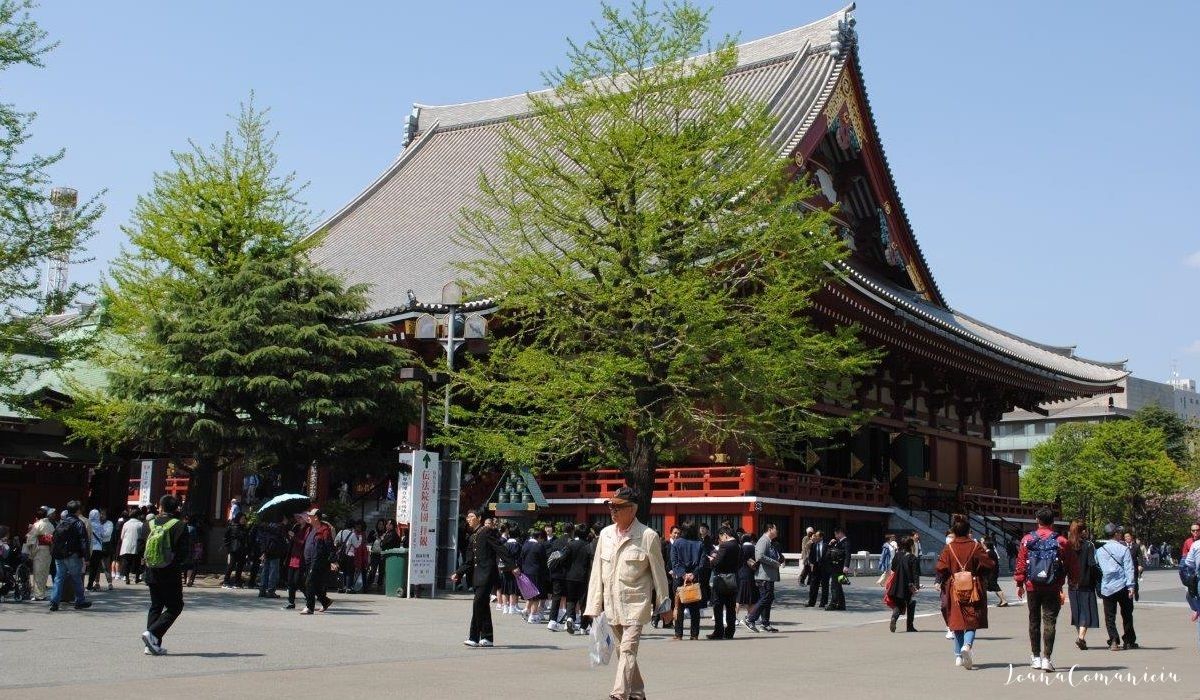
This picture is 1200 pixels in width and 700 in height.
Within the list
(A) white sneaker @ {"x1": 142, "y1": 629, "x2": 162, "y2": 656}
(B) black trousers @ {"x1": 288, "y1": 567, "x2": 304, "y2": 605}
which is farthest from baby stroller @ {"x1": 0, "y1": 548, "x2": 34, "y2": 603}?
(A) white sneaker @ {"x1": 142, "y1": 629, "x2": 162, "y2": 656}

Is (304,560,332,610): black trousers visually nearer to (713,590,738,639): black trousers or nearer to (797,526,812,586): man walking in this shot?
(713,590,738,639): black trousers

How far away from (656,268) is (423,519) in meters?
6.10

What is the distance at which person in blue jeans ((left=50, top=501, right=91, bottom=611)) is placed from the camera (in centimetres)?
1712

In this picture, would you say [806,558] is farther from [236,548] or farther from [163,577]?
[163,577]

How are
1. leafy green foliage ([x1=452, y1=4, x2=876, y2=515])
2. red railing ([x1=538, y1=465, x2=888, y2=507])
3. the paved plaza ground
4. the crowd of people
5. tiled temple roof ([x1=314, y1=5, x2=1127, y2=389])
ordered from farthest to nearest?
tiled temple roof ([x1=314, y1=5, x2=1127, y2=389]), red railing ([x1=538, y1=465, x2=888, y2=507]), leafy green foliage ([x1=452, y1=4, x2=876, y2=515]), the paved plaza ground, the crowd of people

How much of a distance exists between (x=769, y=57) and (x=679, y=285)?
23.1 m

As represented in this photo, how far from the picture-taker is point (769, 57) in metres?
41.5

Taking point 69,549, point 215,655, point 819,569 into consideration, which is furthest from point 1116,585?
point 69,549

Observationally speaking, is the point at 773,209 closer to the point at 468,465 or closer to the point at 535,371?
the point at 535,371

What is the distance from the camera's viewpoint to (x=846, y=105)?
35844 mm

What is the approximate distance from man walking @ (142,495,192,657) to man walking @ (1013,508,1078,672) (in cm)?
878

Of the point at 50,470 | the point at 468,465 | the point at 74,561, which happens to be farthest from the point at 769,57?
the point at 74,561

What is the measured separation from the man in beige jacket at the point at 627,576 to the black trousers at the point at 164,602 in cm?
520

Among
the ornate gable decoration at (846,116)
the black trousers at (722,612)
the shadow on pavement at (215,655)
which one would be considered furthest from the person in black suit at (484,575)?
the ornate gable decoration at (846,116)
